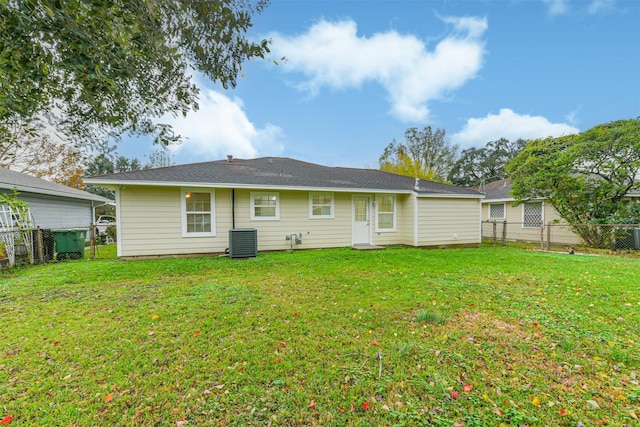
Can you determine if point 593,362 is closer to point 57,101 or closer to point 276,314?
point 276,314

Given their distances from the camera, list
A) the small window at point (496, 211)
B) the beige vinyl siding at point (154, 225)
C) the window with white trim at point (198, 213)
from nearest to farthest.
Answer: the beige vinyl siding at point (154, 225) → the window with white trim at point (198, 213) → the small window at point (496, 211)

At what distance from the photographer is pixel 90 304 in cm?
423

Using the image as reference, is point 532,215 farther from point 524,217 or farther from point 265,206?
point 265,206

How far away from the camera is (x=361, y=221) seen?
428 inches

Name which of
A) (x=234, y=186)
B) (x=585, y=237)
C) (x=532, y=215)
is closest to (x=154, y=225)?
(x=234, y=186)

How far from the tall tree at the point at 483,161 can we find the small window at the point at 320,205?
90.9 feet

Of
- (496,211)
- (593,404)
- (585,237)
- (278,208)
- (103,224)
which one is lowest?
(593,404)

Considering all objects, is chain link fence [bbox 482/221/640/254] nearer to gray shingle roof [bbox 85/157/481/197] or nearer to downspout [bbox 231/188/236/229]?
gray shingle roof [bbox 85/157/481/197]

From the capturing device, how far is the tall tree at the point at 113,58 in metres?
2.15

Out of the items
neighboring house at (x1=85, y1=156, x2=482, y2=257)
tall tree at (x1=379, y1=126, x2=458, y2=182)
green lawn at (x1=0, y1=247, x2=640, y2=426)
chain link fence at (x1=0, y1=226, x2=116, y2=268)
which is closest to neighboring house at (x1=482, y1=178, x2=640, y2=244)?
neighboring house at (x1=85, y1=156, x2=482, y2=257)

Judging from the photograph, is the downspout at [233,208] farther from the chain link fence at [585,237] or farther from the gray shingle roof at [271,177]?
the chain link fence at [585,237]

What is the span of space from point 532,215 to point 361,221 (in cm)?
925

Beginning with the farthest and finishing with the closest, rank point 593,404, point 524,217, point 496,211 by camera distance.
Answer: point 496,211 → point 524,217 → point 593,404

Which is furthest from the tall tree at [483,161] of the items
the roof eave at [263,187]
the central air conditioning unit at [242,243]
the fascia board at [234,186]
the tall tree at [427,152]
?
the central air conditioning unit at [242,243]
